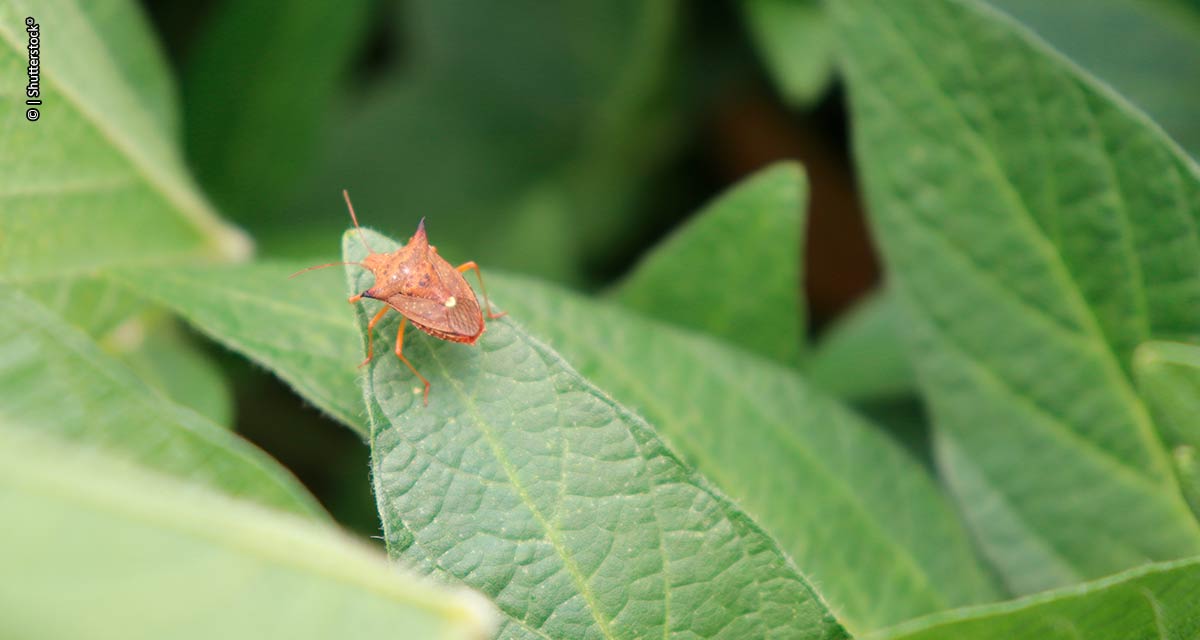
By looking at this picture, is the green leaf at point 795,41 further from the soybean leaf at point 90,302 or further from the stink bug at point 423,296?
the soybean leaf at point 90,302

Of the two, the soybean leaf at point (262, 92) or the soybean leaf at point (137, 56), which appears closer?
the soybean leaf at point (137, 56)

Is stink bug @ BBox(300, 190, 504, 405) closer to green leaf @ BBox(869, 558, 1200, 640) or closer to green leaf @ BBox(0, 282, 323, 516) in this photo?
green leaf @ BBox(0, 282, 323, 516)

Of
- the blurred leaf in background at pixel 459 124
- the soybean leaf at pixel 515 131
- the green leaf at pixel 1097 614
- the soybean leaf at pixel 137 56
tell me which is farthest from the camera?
the soybean leaf at pixel 515 131

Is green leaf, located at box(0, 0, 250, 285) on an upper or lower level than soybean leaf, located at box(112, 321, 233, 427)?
upper

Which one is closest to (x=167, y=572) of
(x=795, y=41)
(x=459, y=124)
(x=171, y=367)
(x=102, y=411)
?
(x=102, y=411)

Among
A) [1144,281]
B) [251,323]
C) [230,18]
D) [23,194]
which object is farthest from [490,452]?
[230,18]

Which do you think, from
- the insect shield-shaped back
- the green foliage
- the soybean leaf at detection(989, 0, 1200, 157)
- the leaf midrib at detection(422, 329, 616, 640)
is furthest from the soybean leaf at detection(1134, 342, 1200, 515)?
the soybean leaf at detection(989, 0, 1200, 157)

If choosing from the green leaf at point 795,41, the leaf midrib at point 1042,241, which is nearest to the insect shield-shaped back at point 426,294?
the leaf midrib at point 1042,241
